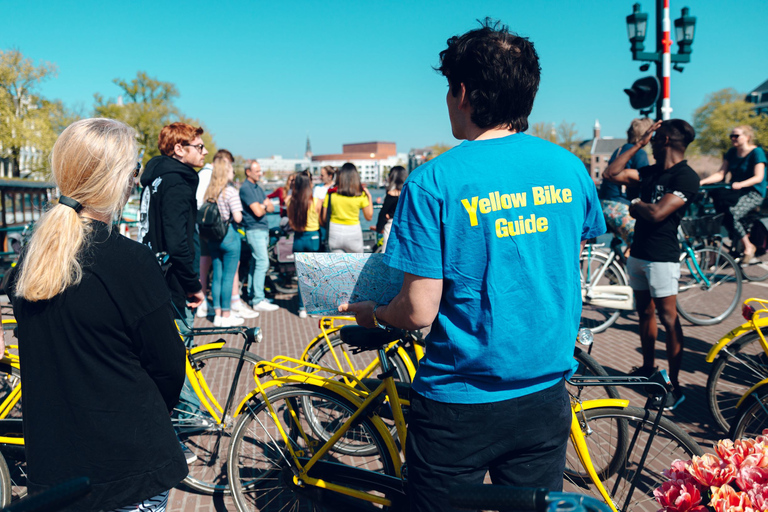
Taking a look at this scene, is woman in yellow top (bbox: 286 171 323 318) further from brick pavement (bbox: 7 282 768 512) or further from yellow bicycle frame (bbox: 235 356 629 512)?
yellow bicycle frame (bbox: 235 356 629 512)

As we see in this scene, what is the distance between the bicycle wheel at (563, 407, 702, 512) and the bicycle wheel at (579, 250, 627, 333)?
3312 mm

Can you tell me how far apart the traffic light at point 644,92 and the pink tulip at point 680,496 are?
770 cm

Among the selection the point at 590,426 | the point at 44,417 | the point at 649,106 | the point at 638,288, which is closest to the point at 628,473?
Result: the point at 590,426

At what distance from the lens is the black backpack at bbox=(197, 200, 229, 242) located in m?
6.12

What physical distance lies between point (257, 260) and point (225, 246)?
97 cm

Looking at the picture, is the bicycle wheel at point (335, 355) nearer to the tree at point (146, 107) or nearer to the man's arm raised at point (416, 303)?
the man's arm raised at point (416, 303)

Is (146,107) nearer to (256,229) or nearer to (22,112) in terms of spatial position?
(22,112)

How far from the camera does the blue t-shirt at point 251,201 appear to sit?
7090 mm

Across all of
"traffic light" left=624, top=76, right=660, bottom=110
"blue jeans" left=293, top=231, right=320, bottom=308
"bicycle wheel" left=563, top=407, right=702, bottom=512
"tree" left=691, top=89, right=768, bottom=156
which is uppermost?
"tree" left=691, top=89, right=768, bottom=156

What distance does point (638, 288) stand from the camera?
4234 millimetres

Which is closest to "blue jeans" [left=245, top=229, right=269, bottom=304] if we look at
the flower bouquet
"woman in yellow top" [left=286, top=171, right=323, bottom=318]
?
"woman in yellow top" [left=286, top=171, right=323, bottom=318]

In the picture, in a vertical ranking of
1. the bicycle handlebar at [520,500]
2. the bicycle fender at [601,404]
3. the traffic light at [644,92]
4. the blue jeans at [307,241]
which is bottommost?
the bicycle fender at [601,404]

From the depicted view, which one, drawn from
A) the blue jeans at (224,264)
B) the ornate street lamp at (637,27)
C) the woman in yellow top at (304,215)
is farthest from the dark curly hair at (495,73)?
the ornate street lamp at (637,27)

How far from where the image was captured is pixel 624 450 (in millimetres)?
2633
